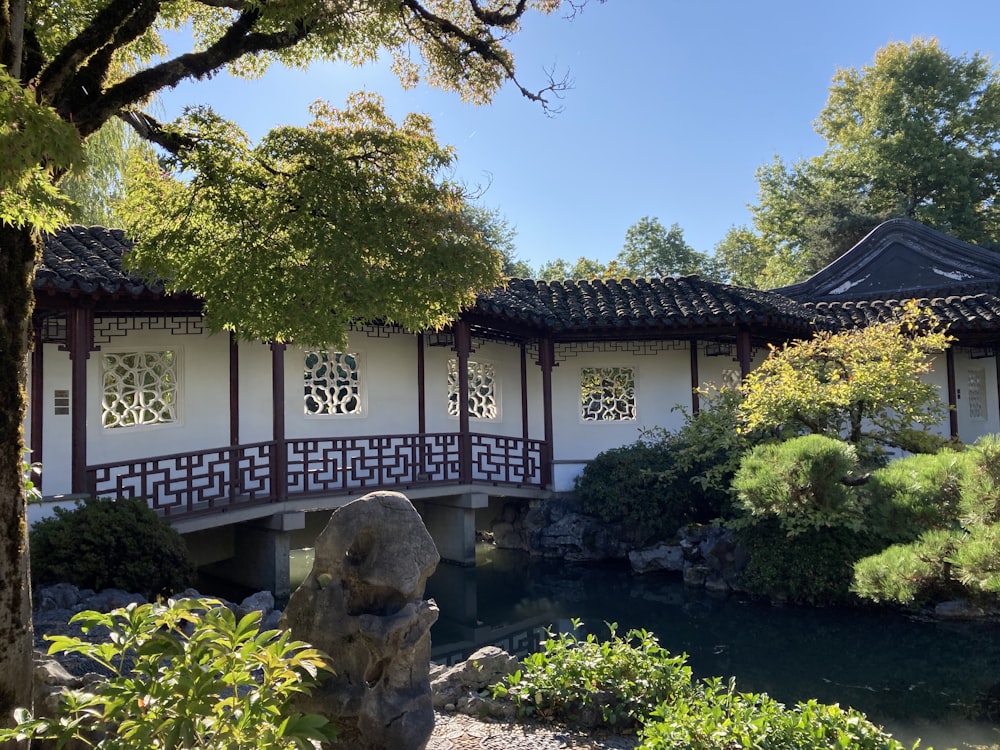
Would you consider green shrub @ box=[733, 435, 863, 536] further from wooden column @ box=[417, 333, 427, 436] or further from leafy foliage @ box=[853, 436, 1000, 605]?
wooden column @ box=[417, 333, 427, 436]

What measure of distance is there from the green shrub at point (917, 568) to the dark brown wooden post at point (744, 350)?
21.7 feet

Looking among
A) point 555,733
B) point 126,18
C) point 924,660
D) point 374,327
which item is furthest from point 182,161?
point 924,660

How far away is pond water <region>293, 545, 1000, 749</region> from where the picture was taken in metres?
5.43

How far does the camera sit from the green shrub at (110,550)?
20.7 feet

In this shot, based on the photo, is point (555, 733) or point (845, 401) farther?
point (845, 401)

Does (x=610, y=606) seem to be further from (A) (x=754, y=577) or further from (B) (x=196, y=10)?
(B) (x=196, y=10)

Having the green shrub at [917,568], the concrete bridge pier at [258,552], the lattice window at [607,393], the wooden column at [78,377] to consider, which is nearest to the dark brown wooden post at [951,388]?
the lattice window at [607,393]

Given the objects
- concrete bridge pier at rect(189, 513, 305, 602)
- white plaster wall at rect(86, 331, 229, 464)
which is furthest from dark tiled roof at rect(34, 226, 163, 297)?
concrete bridge pier at rect(189, 513, 305, 602)

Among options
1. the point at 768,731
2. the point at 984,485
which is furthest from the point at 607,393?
the point at 768,731

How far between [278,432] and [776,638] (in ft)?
19.5

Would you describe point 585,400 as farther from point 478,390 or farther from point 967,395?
point 967,395

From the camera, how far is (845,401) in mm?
8625

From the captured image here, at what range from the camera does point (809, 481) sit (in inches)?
287

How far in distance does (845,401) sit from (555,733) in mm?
6215
